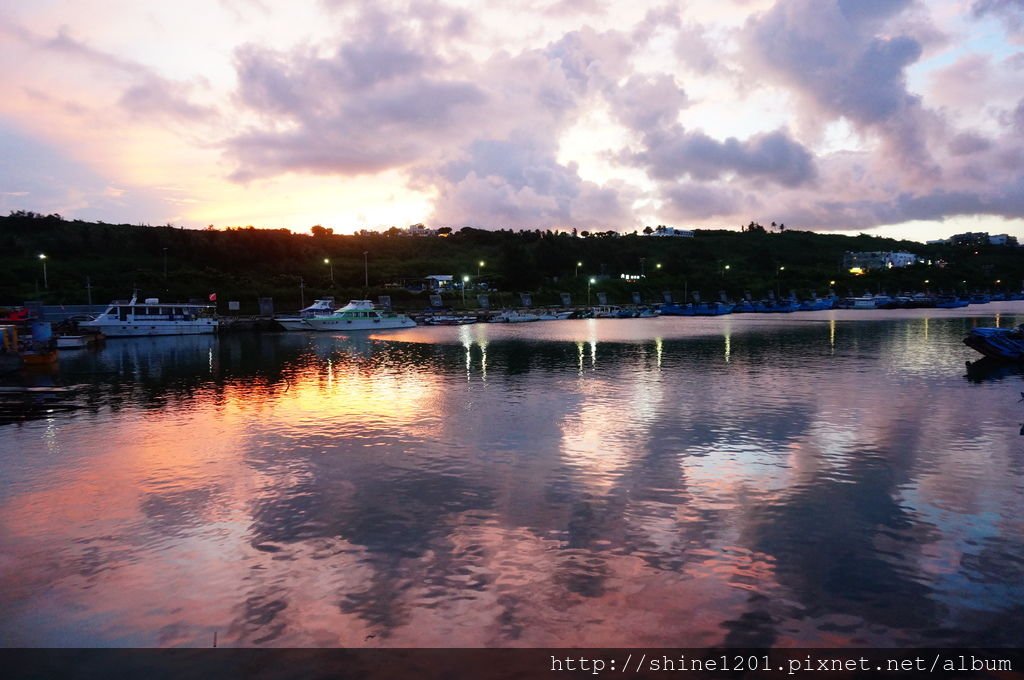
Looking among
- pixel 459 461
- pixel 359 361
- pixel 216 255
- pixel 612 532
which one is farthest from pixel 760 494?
pixel 216 255

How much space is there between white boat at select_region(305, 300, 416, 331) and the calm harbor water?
6060 cm

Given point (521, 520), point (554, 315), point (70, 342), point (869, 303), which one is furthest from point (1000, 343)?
point (869, 303)

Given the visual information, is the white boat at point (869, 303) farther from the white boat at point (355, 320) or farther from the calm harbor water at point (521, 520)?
the calm harbor water at point (521, 520)

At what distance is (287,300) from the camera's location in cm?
11912

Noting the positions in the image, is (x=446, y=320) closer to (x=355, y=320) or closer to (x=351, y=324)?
(x=355, y=320)

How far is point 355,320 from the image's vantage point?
96.2 m

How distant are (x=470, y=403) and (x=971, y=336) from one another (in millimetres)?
40378

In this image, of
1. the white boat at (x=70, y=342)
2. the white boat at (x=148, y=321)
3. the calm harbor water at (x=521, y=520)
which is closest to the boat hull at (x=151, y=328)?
the white boat at (x=148, y=321)

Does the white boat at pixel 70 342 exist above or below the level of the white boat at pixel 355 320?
below

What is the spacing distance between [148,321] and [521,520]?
83.2 m

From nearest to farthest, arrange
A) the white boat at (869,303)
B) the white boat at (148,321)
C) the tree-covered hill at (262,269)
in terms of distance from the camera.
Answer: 1. the white boat at (148,321)
2. the tree-covered hill at (262,269)
3. the white boat at (869,303)

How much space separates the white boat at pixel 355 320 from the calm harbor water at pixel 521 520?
6060cm

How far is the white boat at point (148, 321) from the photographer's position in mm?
80812

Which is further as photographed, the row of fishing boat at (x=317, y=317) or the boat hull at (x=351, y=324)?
the boat hull at (x=351, y=324)
